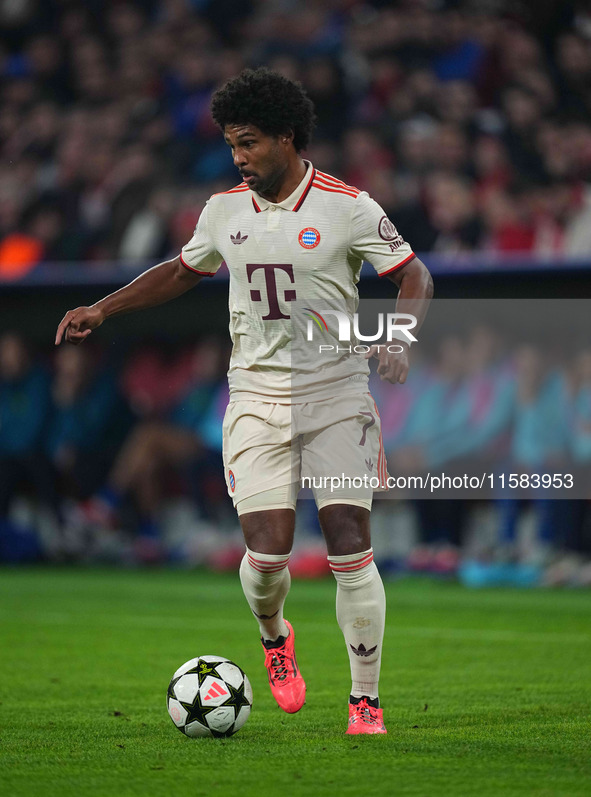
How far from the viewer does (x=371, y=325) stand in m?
10.4

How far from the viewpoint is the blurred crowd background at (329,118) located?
12.0 metres

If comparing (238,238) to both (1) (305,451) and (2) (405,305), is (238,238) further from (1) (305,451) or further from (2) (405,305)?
(1) (305,451)

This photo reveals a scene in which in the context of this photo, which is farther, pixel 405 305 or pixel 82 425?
pixel 82 425

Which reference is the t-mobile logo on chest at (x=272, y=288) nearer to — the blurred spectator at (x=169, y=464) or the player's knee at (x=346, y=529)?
the player's knee at (x=346, y=529)

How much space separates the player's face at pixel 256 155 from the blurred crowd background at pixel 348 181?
626 cm

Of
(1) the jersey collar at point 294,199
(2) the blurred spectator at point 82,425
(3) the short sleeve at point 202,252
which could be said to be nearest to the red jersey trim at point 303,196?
(1) the jersey collar at point 294,199

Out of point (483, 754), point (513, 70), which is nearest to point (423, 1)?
point (513, 70)

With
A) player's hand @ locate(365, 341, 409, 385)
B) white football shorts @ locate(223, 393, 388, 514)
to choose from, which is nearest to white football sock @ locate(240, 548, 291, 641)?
white football shorts @ locate(223, 393, 388, 514)

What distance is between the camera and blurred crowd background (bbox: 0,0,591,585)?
440 inches

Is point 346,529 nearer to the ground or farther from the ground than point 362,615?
farther from the ground

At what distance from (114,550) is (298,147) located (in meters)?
8.81

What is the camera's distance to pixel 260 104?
481 centimetres

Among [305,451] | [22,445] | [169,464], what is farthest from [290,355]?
[22,445]

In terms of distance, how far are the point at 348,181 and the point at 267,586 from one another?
8569 millimetres
